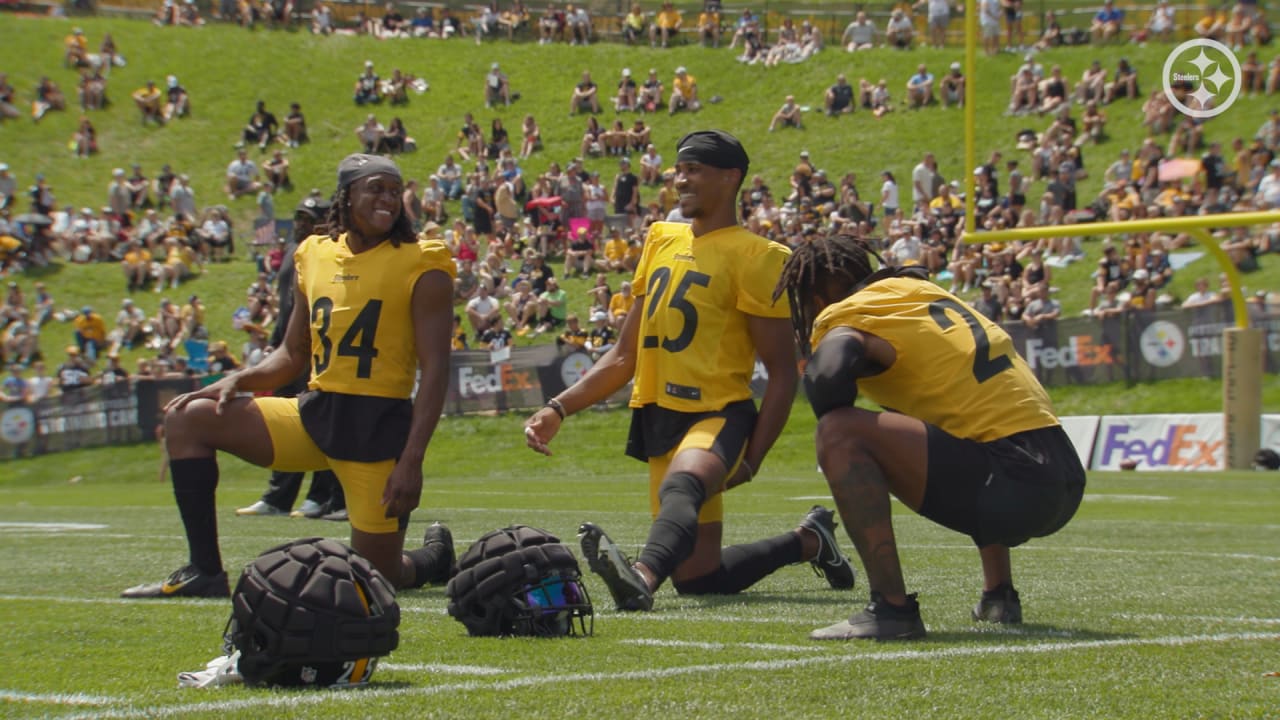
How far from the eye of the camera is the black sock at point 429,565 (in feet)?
22.7

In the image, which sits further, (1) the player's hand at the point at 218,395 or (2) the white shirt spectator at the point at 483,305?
(2) the white shirt spectator at the point at 483,305

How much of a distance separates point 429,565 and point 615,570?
1.85 metres

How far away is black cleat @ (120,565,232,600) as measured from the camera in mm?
6496

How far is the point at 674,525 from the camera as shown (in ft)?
18.9

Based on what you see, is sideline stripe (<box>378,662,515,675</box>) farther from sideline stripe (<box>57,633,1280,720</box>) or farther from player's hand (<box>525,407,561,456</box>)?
player's hand (<box>525,407,561,456</box>)

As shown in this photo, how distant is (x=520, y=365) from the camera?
2327cm

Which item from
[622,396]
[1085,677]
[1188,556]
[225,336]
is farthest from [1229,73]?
[225,336]

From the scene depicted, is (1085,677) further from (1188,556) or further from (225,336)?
(225,336)

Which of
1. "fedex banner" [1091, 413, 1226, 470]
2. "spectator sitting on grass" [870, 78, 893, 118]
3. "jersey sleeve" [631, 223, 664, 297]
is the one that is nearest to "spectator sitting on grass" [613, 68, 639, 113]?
"spectator sitting on grass" [870, 78, 893, 118]

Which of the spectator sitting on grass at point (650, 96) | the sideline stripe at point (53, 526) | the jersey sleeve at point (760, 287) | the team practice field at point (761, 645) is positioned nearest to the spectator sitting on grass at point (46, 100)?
the spectator sitting on grass at point (650, 96)

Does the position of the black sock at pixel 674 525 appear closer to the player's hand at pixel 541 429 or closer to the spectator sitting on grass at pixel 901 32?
the player's hand at pixel 541 429

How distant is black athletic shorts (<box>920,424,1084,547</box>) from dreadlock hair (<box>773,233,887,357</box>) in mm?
572

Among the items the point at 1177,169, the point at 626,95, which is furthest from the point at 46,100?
the point at 1177,169

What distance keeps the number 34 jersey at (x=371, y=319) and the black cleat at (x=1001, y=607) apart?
237 cm
